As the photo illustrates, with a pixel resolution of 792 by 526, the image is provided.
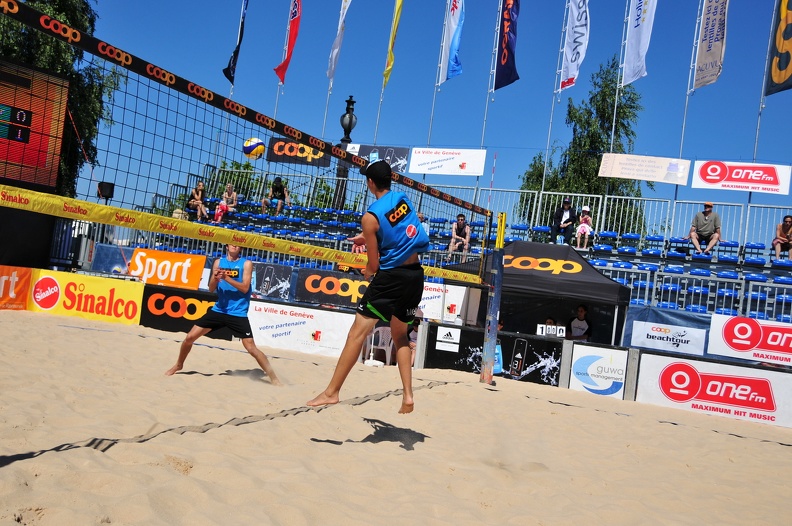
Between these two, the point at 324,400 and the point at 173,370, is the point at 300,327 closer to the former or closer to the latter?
the point at 173,370

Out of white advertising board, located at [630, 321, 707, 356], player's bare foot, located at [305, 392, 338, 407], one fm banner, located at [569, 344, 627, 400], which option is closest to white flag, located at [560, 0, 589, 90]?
white advertising board, located at [630, 321, 707, 356]

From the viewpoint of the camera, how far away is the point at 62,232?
1338cm

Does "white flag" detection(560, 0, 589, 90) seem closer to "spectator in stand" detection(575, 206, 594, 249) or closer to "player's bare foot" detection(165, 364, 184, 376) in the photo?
"spectator in stand" detection(575, 206, 594, 249)

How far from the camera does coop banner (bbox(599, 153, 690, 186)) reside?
57.2 feet

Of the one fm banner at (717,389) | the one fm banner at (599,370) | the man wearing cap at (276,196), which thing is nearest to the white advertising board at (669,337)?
the one fm banner at (717,389)

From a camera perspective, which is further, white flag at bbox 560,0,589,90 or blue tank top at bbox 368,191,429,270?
white flag at bbox 560,0,589,90

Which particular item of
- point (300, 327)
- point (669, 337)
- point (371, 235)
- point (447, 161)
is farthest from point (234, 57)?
point (371, 235)

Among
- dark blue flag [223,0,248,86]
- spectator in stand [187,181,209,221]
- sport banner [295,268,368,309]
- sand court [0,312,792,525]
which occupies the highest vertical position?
dark blue flag [223,0,248,86]

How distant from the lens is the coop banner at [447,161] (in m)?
21.2

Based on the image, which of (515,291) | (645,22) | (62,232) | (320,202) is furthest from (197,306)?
(645,22)

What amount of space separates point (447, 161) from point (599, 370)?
1358cm

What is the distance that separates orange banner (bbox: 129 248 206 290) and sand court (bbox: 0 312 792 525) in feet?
17.8

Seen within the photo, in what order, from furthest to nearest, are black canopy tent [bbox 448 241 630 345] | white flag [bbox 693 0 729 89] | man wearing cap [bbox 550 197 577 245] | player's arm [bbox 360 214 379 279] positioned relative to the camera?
1. white flag [bbox 693 0 729 89]
2. man wearing cap [bbox 550 197 577 245]
3. black canopy tent [bbox 448 241 630 345]
4. player's arm [bbox 360 214 379 279]

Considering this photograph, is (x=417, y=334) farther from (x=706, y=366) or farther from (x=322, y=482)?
(x=322, y=482)
